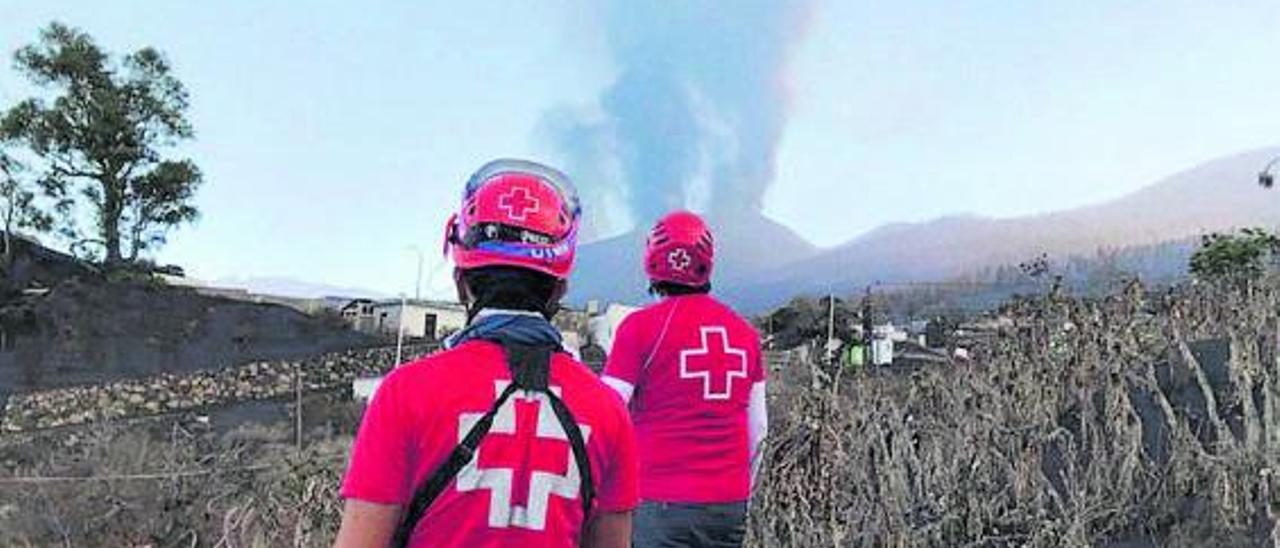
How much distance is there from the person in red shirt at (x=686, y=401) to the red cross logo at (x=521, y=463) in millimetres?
1669

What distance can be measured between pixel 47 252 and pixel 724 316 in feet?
119

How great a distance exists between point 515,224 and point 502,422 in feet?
1.03

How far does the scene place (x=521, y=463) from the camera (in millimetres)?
1982

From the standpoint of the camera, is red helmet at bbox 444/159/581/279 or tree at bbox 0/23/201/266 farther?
tree at bbox 0/23/201/266

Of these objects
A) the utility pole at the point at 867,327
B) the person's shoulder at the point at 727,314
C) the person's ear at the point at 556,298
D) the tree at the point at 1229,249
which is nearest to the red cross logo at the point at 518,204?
the person's ear at the point at 556,298

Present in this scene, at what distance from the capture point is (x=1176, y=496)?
649 cm

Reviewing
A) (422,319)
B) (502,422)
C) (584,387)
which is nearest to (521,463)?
(502,422)

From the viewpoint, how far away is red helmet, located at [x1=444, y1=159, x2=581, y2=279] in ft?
6.75

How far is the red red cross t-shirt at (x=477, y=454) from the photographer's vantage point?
192 centimetres

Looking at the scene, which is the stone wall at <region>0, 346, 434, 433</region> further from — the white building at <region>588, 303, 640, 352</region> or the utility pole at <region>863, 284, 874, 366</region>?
the utility pole at <region>863, 284, 874, 366</region>

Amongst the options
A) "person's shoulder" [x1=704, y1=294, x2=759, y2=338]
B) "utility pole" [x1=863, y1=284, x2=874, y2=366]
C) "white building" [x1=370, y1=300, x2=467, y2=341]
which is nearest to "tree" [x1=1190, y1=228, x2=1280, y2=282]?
"utility pole" [x1=863, y1=284, x2=874, y2=366]

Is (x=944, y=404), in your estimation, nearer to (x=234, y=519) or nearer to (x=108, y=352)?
(x=234, y=519)

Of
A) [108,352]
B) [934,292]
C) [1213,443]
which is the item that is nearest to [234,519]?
[1213,443]

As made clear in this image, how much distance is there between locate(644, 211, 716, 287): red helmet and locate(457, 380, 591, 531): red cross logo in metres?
1.90
